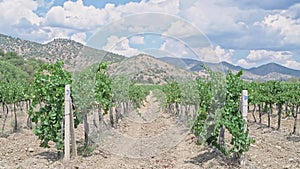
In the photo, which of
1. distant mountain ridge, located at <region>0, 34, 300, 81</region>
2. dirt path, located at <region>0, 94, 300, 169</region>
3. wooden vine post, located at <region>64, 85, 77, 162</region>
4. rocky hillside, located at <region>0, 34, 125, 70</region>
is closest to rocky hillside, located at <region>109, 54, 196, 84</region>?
distant mountain ridge, located at <region>0, 34, 300, 81</region>

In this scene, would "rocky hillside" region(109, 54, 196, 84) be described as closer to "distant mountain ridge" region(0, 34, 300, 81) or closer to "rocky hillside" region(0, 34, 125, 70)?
"distant mountain ridge" region(0, 34, 300, 81)

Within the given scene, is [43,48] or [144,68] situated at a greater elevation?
[43,48]

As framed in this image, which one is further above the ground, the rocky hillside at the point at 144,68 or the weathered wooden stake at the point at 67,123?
the rocky hillside at the point at 144,68

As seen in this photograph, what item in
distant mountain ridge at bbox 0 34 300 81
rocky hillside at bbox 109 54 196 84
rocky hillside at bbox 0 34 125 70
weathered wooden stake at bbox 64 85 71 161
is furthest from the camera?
rocky hillside at bbox 0 34 125 70

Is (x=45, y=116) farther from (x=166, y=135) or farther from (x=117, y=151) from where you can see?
(x=166, y=135)

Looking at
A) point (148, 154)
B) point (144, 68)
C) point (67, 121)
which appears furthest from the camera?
point (144, 68)

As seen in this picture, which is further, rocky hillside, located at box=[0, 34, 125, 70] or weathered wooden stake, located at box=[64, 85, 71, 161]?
rocky hillside, located at box=[0, 34, 125, 70]

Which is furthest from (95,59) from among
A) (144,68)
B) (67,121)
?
(144,68)

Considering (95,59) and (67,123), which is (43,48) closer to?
(95,59)

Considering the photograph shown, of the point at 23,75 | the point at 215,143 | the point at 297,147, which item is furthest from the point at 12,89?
the point at 23,75

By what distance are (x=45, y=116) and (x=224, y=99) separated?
4.68 m

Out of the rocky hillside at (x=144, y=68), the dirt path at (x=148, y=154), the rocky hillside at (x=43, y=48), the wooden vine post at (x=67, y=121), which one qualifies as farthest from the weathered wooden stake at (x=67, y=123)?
the rocky hillside at (x=43, y=48)

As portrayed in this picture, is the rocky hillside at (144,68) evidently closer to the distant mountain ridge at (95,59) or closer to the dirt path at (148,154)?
the distant mountain ridge at (95,59)

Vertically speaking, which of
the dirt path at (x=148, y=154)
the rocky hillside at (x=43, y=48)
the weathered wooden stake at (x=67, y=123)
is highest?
the rocky hillside at (x=43, y=48)
